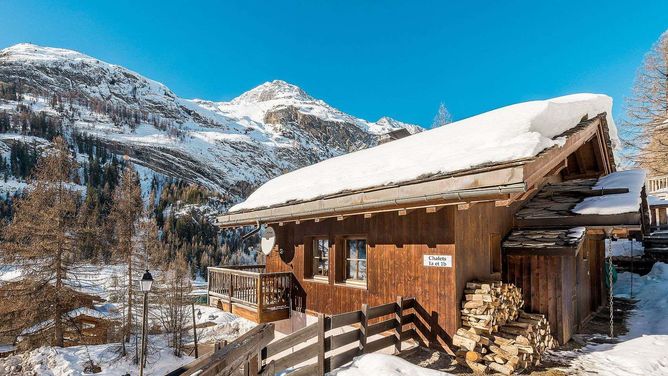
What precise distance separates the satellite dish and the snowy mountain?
201ft

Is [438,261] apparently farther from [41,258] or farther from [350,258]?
[41,258]

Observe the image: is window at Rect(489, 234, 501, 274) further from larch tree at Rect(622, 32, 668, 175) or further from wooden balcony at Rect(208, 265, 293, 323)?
larch tree at Rect(622, 32, 668, 175)

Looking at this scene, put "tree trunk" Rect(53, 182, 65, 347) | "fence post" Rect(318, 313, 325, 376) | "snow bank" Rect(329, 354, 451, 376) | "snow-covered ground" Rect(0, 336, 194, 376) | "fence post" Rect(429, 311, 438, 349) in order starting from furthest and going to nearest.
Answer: "tree trunk" Rect(53, 182, 65, 347) → "snow-covered ground" Rect(0, 336, 194, 376) → "fence post" Rect(429, 311, 438, 349) → "fence post" Rect(318, 313, 325, 376) → "snow bank" Rect(329, 354, 451, 376)

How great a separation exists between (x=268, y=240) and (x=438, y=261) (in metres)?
5.62

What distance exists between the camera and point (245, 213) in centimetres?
1020

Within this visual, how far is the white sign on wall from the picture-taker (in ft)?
19.1

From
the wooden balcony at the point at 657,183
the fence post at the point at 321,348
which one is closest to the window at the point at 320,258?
the fence post at the point at 321,348

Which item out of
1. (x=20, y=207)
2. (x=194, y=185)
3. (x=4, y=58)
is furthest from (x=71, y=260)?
(x=4, y=58)

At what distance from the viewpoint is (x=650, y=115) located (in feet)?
67.8

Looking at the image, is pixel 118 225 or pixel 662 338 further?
pixel 118 225

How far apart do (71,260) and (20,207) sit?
395cm

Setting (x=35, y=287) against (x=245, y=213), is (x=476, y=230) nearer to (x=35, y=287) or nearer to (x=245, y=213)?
(x=245, y=213)

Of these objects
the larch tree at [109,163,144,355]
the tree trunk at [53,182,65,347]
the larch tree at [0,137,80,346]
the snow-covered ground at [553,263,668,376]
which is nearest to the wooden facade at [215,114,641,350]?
the snow-covered ground at [553,263,668,376]

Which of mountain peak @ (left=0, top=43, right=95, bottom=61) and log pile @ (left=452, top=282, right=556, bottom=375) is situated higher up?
mountain peak @ (left=0, top=43, right=95, bottom=61)
